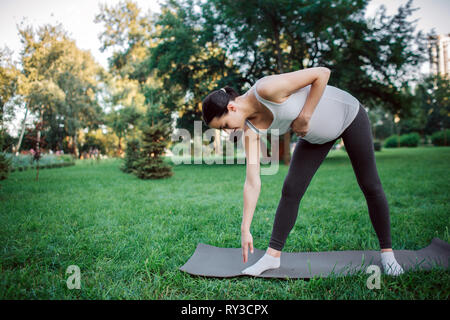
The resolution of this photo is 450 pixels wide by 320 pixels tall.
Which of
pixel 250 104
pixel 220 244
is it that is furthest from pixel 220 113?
pixel 220 244

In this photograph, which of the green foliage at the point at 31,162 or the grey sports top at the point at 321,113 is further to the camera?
the green foliage at the point at 31,162

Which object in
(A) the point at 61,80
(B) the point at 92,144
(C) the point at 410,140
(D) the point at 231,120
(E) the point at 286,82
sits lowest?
(D) the point at 231,120

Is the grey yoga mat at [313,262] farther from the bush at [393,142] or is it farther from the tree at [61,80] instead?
the bush at [393,142]

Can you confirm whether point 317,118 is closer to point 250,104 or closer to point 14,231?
point 250,104

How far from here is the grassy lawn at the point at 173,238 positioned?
1.66m

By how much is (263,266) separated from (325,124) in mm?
1136

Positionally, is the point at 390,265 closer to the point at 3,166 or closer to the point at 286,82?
the point at 286,82

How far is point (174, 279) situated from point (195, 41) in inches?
550

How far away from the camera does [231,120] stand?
173 cm

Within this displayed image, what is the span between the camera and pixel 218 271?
6.46 ft

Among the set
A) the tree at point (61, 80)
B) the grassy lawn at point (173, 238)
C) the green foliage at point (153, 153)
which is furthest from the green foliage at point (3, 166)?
the tree at point (61, 80)

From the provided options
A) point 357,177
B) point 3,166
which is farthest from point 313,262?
point 3,166

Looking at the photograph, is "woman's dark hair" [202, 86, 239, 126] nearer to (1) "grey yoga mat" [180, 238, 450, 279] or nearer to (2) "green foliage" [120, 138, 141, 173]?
(1) "grey yoga mat" [180, 238, 450, 279]

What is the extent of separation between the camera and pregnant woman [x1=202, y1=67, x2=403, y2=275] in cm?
163
